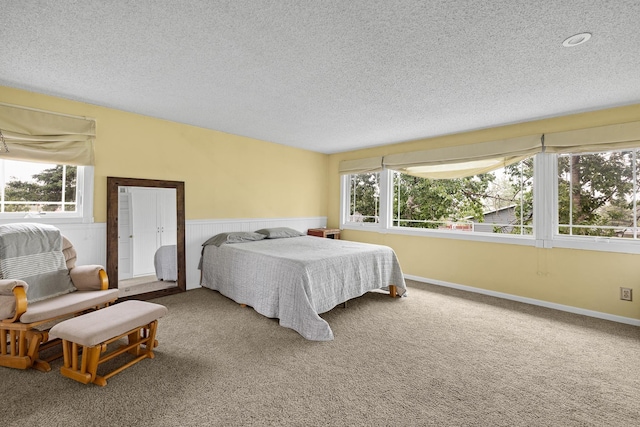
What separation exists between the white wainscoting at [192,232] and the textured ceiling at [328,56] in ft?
4.79

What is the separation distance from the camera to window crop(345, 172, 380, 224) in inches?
213

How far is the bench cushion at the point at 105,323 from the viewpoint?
72.5 inches

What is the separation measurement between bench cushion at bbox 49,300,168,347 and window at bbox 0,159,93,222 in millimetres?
1720

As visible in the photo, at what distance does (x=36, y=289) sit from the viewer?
2.43m

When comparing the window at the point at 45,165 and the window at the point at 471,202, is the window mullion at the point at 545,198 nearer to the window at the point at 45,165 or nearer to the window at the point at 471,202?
the window at the point at 471,202

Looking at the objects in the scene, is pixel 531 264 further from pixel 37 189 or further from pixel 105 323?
pixel 37 189

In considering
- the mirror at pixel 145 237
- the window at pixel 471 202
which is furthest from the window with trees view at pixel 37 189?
the window at pixel 471 202

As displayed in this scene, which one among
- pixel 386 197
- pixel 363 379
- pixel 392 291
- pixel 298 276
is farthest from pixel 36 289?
pixel 386 197

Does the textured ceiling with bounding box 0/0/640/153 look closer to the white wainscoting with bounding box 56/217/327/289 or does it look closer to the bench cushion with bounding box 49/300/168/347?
the white wainscoting with bounding box 56/217/327/289

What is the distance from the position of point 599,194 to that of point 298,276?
3.60m

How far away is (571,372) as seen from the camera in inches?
85.5

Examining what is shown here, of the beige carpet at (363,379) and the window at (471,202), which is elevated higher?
the window at (471,202)

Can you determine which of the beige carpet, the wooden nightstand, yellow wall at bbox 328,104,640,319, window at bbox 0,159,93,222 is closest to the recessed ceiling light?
yellow wall at bbox 328,104,640,319

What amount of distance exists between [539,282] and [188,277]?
4672mm
